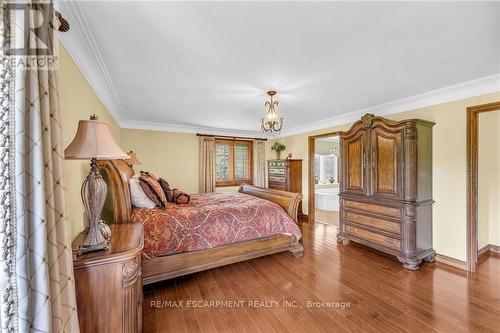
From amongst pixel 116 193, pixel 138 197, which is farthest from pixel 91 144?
pixel 138 197

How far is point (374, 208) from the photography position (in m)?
3.17

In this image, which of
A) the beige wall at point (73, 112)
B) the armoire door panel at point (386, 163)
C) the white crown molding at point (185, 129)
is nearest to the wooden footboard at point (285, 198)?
the armoire door panel at point (386, 163)

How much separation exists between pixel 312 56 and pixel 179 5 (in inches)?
46.7

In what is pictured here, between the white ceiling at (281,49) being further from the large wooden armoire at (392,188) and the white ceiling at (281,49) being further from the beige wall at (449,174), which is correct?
the large wooden armoire at (392,188)

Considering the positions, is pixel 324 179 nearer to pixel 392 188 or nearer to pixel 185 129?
pixel 392 188


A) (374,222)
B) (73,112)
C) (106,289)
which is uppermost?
(73,112)

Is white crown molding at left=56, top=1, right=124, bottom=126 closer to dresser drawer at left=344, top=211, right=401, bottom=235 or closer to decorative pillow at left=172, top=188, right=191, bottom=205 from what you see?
decorative pillow at left=172, top=188, right=191, bottom=205

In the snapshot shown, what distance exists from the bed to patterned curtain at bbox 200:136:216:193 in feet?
8.04

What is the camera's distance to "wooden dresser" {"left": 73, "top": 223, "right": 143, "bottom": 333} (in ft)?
3.99

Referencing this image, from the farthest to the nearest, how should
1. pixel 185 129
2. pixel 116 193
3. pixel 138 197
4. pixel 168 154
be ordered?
pixel 185 129
pixel 168 154
pixel 138 197
pixel 116 193

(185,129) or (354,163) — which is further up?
(185,129)

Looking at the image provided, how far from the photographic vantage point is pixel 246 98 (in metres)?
3.17

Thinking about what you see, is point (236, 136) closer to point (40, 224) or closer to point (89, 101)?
point (89, 101)

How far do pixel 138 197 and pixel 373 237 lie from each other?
130 inches
